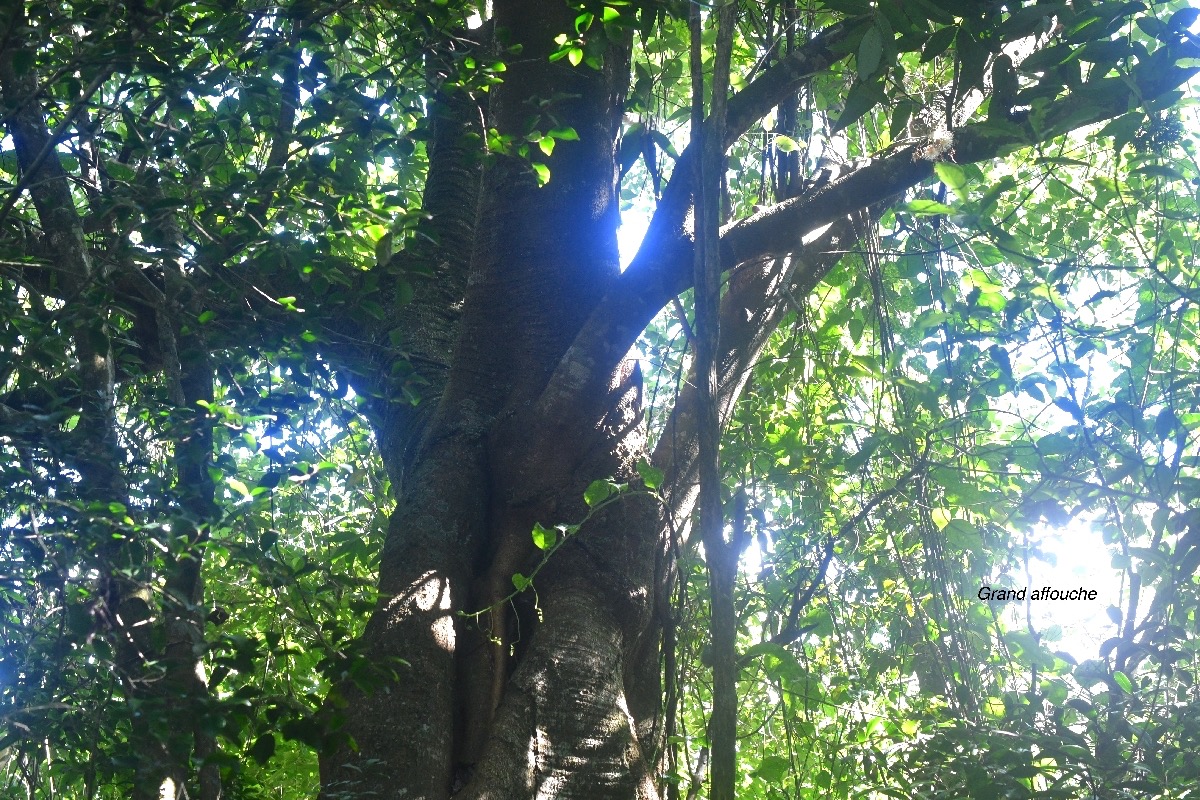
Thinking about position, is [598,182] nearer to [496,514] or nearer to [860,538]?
[496,514]

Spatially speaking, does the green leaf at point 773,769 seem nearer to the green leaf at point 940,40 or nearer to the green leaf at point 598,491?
the green leaf at point 598,491

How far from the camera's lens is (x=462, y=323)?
2.72 meters

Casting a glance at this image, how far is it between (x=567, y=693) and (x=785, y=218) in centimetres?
130

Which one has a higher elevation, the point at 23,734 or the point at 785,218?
the point at 785,218

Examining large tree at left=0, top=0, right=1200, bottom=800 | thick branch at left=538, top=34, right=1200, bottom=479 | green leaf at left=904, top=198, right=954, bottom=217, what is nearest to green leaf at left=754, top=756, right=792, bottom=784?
large tree at left=0, top=0, right=1200, bottom=800

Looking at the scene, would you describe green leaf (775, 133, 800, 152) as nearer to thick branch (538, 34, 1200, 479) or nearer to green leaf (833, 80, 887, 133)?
thick branch (538, 34, 1200, 479)

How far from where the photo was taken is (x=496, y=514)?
7.99 feet

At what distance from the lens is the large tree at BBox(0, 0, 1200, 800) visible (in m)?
1.91

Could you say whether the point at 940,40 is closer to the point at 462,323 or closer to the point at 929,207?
the point at 929,207

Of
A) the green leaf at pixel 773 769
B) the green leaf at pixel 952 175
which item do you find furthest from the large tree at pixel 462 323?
the green leaf at pixel 773 769

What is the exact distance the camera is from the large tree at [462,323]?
6.27ft

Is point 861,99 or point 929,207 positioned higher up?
point 861,99

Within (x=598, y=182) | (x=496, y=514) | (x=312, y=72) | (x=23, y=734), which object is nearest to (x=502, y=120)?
(x=598, y=182)

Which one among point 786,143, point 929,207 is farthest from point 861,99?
point 786,143
